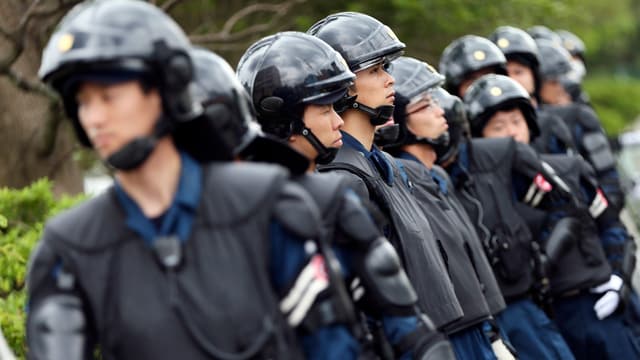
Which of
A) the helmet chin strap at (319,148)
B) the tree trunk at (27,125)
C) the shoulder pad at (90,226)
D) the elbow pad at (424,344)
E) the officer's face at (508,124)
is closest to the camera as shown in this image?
the shoulder pad at (90,226)

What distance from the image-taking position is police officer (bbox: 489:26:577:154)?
11.3m

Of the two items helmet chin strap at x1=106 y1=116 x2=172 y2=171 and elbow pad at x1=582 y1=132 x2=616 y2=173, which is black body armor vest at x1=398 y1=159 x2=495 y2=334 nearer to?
helmet chin strap at x1=106 y1=116 x2=172 y2=171

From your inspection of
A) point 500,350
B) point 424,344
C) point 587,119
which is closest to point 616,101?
point 587,119

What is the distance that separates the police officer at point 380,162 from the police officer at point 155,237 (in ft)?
6.14

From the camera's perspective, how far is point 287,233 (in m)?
4.23

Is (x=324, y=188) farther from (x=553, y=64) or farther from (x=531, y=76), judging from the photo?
(x=553, y=64)

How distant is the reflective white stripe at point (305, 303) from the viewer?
425 cm

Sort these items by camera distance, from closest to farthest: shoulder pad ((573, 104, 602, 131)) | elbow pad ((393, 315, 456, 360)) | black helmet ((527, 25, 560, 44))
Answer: elbow pad ((393, 315, 456, 360)) < shoulder pad ((573, 104, 602, 131)) < black helmet ((527, 25, 560, 44))

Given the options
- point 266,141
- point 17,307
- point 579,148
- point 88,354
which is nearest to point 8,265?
point 17,307

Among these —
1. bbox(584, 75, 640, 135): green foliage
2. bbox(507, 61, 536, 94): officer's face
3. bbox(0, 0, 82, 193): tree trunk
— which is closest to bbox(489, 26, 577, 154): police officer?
bbox(507, 61, 536, 94): officer's face

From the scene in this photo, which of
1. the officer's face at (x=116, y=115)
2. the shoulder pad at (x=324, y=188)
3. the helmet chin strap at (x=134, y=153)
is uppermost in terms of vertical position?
the officer's face at (x=116, y=115)

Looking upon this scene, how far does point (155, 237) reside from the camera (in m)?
4.14

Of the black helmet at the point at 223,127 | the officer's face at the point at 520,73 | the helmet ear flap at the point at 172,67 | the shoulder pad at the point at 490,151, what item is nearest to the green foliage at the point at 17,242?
the black helmet at the point at 223,127

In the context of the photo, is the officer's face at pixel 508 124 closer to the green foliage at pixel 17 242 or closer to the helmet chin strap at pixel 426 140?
the helmet chin strap at pixel 426 140
